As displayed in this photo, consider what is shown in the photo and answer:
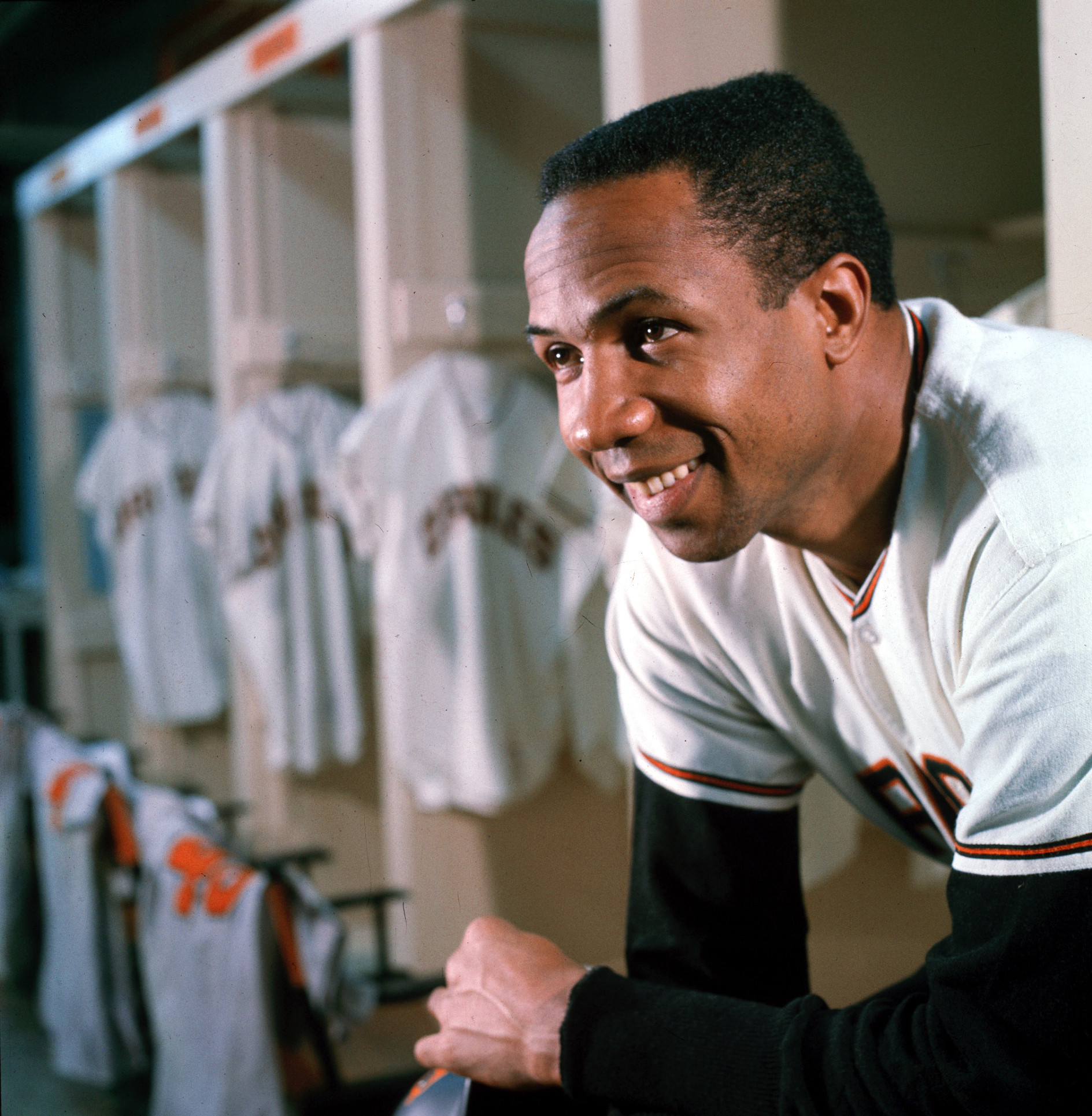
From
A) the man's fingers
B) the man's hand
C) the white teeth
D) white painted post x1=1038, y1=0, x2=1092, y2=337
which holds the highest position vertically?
white painted post x1=1038, y1=0, x2=1092, y2=337

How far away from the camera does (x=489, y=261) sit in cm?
169

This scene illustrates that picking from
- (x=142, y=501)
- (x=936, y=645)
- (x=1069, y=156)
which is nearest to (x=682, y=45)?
(x=1069, y=156)

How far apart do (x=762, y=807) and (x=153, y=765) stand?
2139 mm

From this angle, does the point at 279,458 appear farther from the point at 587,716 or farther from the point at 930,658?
the point at 930,658

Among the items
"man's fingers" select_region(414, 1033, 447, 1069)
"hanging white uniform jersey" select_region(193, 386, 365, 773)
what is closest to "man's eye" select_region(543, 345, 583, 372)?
"man's fingers" select_region(414, 1033, 447, 1069)

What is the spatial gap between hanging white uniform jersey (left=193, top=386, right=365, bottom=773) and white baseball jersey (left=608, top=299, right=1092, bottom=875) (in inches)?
54.5

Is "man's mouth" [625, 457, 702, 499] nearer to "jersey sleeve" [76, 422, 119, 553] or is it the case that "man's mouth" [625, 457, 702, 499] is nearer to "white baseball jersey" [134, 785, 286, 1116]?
"white baseball jersey" [134, 785, 286, 1116]

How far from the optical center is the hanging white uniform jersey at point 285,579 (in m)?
2.02

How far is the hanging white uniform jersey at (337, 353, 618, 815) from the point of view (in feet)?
5.41

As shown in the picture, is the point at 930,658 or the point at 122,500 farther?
the point at 122,500

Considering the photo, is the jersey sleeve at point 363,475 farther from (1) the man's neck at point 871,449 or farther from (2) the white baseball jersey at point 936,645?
(1) the man's neck at point 871,449

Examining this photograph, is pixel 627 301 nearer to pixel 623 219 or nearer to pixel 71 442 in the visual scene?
pixel 623 219

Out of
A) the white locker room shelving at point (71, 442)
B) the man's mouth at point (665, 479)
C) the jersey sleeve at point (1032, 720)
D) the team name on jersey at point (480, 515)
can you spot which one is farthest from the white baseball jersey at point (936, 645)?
the white locker room shelving at point (71, 442)

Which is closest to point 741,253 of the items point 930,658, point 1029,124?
point 930,658
